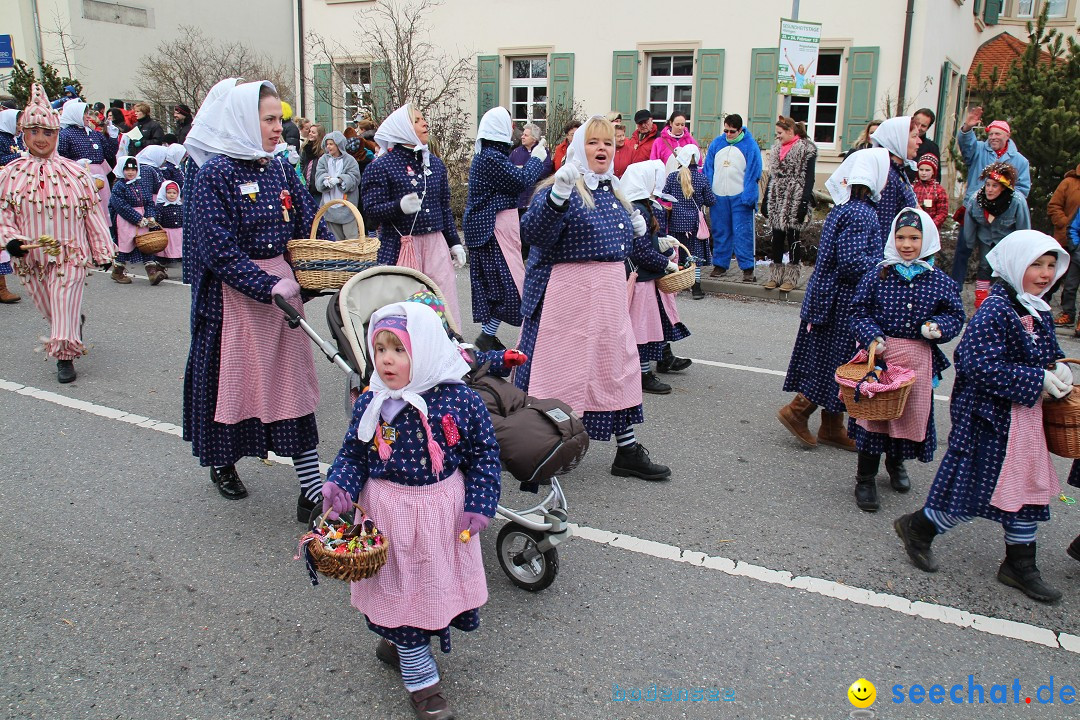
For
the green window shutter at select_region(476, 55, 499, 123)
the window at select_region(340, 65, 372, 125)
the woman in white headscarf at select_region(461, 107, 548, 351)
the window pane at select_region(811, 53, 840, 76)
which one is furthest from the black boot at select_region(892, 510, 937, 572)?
the window at select_region(340, 65, 372, 125)

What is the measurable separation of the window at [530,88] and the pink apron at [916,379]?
1776cm

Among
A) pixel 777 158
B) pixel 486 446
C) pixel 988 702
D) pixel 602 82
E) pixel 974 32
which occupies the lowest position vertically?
pixel 988 702

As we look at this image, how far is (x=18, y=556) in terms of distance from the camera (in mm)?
3924

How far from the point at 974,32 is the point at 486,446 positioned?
23378 mm

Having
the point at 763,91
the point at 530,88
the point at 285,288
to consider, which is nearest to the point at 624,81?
the point at 530,88

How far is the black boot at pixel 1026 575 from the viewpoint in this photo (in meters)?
3.62

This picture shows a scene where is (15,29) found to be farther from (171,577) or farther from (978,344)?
(978,344)

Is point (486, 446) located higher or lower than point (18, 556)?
higher

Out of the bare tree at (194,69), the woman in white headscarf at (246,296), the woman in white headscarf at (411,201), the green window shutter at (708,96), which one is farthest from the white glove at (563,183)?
the bare tree at (194,69)

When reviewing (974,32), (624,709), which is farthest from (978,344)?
(974,32)

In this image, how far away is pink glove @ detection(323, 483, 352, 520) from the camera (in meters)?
2.71

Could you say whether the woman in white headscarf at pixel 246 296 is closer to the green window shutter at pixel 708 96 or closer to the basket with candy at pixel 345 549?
the basket with candy at pixel 345 549

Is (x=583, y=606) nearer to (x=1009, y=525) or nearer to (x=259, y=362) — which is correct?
(x=1009, y=525)

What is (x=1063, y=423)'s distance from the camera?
3498 mm
